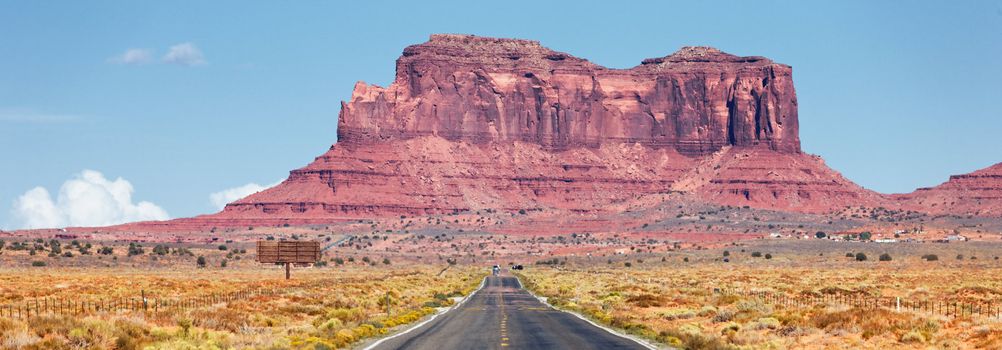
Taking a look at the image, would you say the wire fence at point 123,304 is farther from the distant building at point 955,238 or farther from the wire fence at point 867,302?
the distant building at point 955,238

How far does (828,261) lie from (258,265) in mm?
56409

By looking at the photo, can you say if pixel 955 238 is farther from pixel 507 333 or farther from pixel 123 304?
pixel 507 333

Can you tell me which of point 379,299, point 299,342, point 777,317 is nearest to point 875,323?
point 777,317

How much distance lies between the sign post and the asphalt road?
4379 centimetres

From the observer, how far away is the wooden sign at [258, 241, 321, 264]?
3708 inches

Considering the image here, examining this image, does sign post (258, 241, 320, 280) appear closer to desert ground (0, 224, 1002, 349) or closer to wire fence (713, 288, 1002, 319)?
desert ground (0, 224, 1002, 349)

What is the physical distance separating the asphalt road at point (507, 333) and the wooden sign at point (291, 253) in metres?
43.8

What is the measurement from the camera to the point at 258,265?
125875mm

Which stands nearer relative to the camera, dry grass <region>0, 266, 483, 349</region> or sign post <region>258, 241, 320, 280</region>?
dry grass <region>0, 266, 483, 349</region>

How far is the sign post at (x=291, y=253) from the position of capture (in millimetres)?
94188

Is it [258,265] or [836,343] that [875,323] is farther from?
[258,265]

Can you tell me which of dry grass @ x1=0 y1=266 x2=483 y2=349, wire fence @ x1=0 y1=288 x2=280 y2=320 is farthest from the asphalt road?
wire fence @ x1=0 y1=288 x2=280 y2=320

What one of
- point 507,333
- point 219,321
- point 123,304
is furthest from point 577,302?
point 219,321

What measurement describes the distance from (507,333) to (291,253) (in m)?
62.7
